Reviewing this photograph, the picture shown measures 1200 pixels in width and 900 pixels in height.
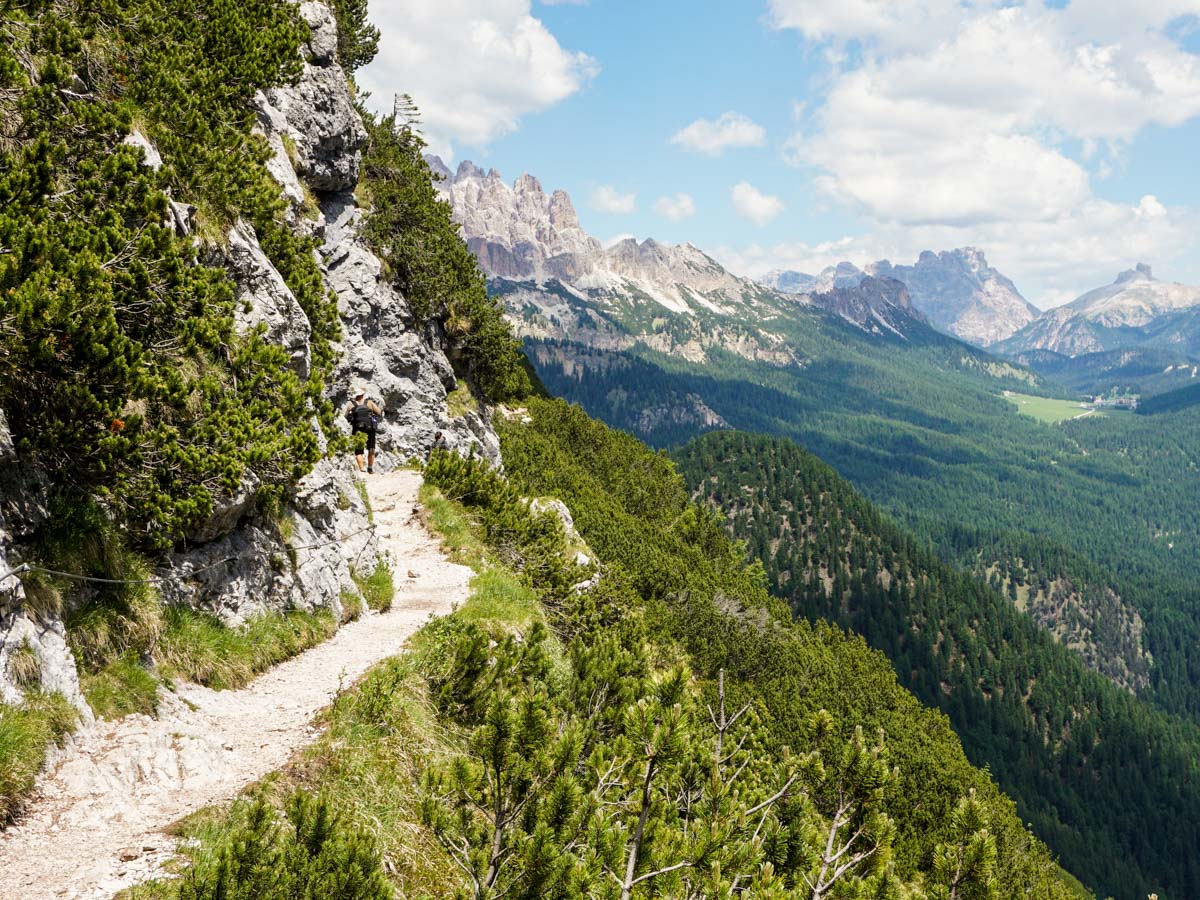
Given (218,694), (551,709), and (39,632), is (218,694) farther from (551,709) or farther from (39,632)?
(551,709)

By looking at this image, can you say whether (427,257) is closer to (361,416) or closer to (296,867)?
(361,416)

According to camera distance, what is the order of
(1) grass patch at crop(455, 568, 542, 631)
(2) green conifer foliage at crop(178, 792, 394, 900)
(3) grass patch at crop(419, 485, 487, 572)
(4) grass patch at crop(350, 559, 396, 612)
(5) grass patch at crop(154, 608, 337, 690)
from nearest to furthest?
(2) green conifer foliage at crop(178, 792, 394, 900), (5) grass patch at crop(154, 608, 337, 690), (1) grass patch at crop(455, 568, 542, 631), (4) grass patch at crop(350, 559, 396, 612), (3) grass patch at crop(419, 485, 487, 572)

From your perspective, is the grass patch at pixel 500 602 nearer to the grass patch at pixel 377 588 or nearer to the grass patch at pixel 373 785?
the grass patch at pixel 377 588

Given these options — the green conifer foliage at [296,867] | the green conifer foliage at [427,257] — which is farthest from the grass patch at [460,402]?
the green conifer foliage at [296,867]

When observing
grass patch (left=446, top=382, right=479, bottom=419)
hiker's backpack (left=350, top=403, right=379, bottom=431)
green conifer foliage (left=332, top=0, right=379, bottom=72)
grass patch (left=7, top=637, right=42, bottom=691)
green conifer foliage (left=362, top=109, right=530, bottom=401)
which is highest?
green conifer foliage (left=332, top=0, right=379, bottom=72)

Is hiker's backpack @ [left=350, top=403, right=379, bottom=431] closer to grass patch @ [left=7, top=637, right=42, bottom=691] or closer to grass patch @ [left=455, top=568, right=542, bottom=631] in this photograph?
grass patch @ [left=455, top=568, right=542, bottom=631]

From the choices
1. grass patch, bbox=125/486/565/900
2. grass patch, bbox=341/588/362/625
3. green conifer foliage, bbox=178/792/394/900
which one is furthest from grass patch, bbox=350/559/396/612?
green conifer foliage, bbox=178/792/394/900

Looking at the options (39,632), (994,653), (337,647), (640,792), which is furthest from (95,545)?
(994,653)

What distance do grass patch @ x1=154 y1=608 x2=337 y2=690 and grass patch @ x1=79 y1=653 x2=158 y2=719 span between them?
23.6 inches

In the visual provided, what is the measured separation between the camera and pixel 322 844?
481 cm

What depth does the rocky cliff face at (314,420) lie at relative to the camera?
7124 millimetres

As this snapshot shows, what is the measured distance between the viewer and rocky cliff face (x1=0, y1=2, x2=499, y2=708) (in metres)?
7.12

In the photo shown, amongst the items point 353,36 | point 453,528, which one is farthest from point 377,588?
point 353,36

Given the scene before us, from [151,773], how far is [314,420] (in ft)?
25.3
